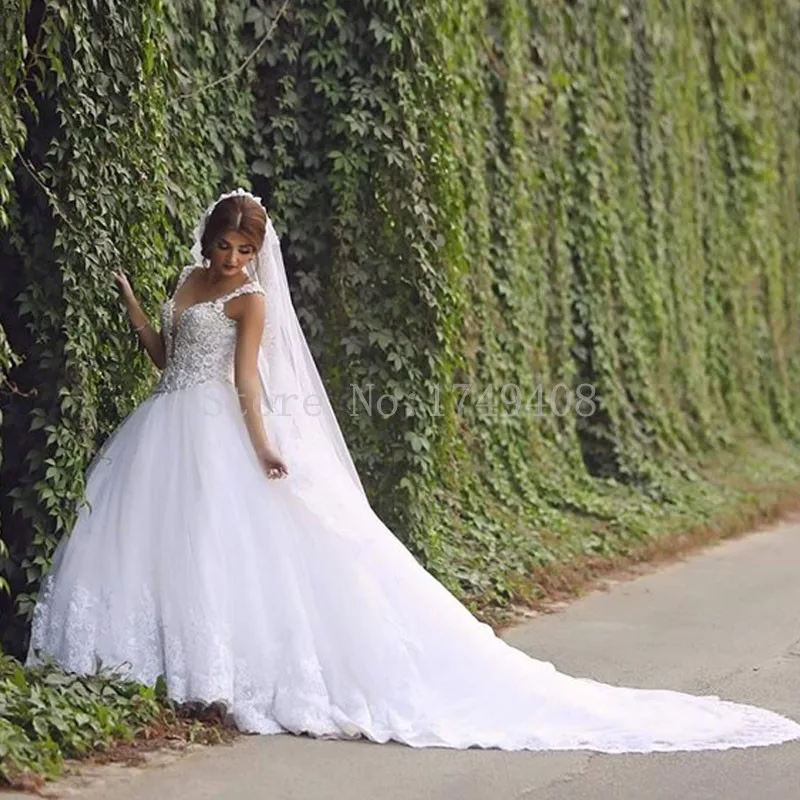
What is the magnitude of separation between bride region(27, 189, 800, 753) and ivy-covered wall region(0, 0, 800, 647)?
1.04 ft

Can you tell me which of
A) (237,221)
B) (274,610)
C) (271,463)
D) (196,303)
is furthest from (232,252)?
(274,610)

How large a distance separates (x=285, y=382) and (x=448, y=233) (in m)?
2.76

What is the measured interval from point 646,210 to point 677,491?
2.88 meters

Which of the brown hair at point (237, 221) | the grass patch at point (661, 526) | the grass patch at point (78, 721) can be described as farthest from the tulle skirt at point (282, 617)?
the grass patch at point (661, 526)

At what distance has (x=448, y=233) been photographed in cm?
974

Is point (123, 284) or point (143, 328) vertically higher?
point (123, 284)

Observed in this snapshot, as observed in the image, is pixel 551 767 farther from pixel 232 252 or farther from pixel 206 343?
pixel 232 252

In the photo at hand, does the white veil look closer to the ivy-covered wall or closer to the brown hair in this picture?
the brown hair

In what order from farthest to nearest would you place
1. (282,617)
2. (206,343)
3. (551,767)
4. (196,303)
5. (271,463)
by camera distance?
1. (196,303)
2. (206,343)
3. (271,463)
4. (282,617)
5. (551,767)

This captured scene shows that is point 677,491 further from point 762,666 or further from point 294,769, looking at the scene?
point 294,769

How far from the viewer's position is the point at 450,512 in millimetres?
11078

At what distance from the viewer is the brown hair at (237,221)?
7129mm

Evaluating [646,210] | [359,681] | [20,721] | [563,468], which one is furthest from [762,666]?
[646,210]

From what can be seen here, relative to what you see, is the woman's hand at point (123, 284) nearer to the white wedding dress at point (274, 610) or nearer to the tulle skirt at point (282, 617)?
the white wedding dress at point (274, 610)
